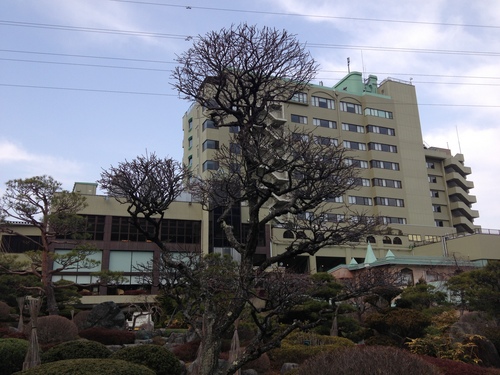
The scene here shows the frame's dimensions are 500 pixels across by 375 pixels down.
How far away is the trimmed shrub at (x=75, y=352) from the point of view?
40.7ft

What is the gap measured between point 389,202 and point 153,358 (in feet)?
199

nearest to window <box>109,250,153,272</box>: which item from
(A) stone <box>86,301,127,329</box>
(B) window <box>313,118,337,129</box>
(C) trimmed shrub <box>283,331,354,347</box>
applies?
(A) stone <box>86,301,127,329</box>

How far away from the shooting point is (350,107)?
2835 inches

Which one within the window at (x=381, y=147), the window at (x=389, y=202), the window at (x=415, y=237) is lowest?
the window at (x=415, y=237)

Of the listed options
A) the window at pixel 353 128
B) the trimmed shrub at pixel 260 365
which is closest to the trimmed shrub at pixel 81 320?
the trimmed shrub at pixel 260 365

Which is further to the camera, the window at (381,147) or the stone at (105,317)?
the window at (381,147)

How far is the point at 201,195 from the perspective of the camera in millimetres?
11719

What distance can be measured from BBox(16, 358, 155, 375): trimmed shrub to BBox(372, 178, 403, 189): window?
63.7 meters

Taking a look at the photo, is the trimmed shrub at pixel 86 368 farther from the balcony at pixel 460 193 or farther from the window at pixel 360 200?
the balcony at pixel 460 193

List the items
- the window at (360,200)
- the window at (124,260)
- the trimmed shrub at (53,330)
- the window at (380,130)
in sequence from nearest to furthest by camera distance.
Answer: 1. the trimmed shrub at (53,330)
2. the window at (124,260)
3. the window at (360,200)
4. the window at (380,130)

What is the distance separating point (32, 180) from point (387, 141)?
57.0m

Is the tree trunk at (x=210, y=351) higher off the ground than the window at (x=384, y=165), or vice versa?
the window at (x=384, y=165)

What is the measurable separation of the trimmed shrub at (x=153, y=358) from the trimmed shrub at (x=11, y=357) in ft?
12.2

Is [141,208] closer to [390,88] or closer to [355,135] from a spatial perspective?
[355,135]
